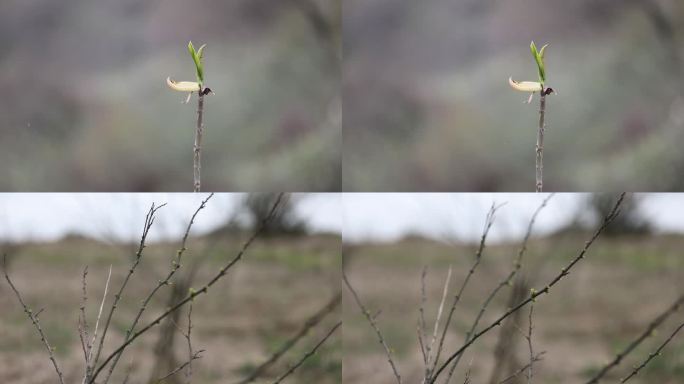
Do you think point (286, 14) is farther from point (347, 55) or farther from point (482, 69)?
point (482, 69)

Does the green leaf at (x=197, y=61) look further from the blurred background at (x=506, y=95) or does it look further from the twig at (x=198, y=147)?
the blurred background at (x=506, y=95)

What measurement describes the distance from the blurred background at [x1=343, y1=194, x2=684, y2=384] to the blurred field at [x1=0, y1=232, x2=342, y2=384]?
115 mm

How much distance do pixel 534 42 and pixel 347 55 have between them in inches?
23.1

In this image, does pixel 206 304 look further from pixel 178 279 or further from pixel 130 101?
pixel 130 101

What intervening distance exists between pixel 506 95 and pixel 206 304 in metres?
1.19

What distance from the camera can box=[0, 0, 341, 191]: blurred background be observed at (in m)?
2.24

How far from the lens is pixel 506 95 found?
7.48ft

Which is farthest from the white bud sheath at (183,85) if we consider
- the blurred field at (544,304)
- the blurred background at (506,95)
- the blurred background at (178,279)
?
the blurred field at (544,304)

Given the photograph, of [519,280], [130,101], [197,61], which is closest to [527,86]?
[519,280]

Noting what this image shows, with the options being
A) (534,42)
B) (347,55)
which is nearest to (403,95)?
(347,55)

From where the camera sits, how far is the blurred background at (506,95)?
2262 millimetres

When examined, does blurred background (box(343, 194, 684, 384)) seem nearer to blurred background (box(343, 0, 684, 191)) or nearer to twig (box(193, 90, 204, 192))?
blurred background (box(343, 0, 684, 191))

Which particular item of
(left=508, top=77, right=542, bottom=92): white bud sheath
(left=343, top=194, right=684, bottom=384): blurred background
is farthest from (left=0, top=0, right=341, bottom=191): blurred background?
(left=508, top=77, right=542, bottom=92): white bud sheath

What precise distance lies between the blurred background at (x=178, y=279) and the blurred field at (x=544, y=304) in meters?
0.11
